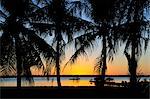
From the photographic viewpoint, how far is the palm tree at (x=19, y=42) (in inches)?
922

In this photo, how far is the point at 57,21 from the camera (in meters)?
25.7

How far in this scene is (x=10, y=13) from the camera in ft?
78.5

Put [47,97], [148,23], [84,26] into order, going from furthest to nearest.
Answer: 1. [84,26]
2. [148,23]
3. [47,97]

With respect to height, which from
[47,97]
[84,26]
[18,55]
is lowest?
[47,97]

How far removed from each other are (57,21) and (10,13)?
10.3 feet

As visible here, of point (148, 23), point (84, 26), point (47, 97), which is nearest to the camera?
point (47, 97)

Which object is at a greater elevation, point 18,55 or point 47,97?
point 18,55

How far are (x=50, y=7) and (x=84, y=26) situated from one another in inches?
95.1

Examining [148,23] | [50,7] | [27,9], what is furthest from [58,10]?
[148,23]

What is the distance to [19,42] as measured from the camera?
78.1 ft

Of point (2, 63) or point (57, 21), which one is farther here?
point (57, 21)

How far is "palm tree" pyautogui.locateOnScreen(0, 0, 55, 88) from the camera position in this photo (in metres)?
23.4

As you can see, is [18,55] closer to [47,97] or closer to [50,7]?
[50,7]

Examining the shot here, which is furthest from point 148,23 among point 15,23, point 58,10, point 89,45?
point 15,23
